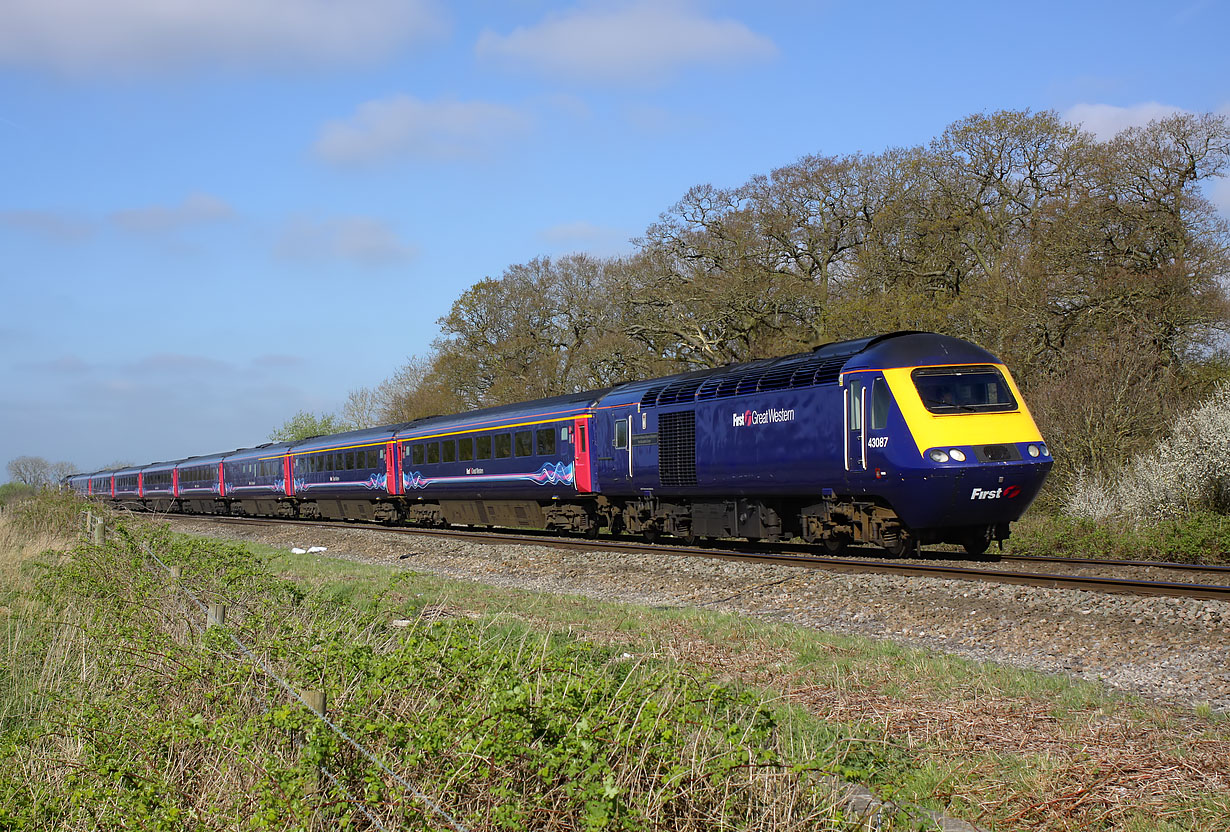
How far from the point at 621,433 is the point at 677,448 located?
6.64 feet

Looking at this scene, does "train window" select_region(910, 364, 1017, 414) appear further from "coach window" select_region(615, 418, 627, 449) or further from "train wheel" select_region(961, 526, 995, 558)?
"coach window" select_region(615, 418, 627, 449)

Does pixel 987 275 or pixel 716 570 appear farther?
pixel 987 275

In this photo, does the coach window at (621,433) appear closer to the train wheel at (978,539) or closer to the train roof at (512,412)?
the train roof at (512,412)

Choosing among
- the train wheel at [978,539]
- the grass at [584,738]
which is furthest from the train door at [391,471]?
the grass at [584,738]

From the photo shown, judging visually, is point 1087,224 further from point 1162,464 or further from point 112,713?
point 112,713

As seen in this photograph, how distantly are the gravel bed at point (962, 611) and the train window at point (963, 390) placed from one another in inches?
115

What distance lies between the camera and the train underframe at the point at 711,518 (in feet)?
→ 49.9

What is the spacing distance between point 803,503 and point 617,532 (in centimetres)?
654

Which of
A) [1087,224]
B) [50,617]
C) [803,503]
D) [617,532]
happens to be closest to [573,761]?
[50,617]

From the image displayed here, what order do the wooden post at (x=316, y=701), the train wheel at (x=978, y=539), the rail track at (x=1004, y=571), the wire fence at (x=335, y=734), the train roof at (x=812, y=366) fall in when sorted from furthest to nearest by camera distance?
the train wheel at (x=978, y=539) < the train roof at (x=812, y=366) < the rail track at (x=1004, y=571) < the wooden post at (x=316, y=701) < the wire fence at (x=335, y=734)

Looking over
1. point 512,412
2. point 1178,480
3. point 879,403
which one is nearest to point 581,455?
point 512,412

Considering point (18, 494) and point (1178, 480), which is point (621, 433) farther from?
point (18, 494)

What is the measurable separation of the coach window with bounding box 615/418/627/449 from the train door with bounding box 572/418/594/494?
1.15m

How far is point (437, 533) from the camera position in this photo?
24.9m
